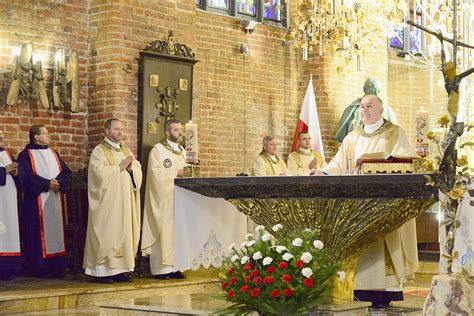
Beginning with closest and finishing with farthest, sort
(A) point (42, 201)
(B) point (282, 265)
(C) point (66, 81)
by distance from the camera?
(B) point (282, 265) → (A) point (42, 201) → (C) point (66, 81)

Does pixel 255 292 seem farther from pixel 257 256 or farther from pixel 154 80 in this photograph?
pixel 154 80

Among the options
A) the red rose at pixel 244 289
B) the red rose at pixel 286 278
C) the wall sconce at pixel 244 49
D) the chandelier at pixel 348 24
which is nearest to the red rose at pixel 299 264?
the red rose at pixel 286 278

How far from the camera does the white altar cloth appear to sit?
764 cm

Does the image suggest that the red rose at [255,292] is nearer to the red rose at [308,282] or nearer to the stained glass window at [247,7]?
the red rose at [308,282]

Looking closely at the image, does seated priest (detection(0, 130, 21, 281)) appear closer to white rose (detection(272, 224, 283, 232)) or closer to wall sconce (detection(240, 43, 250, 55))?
white rose (detection(272, 224, 283, 232))

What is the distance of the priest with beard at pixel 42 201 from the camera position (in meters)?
10.2

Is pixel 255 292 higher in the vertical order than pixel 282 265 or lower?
lower

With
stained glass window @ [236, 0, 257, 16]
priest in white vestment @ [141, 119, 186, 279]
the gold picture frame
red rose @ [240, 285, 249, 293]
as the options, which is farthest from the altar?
stained glass window @ [236, 0, 257, 16]

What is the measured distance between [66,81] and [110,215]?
1678 mm

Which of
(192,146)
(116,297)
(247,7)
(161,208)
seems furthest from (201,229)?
(247,7)

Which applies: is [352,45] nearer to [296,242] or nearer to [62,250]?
[62,250]

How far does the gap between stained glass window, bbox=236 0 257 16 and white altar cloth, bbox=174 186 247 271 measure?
653 cm

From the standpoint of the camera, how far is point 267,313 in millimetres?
6211

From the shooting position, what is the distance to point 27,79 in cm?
1057
